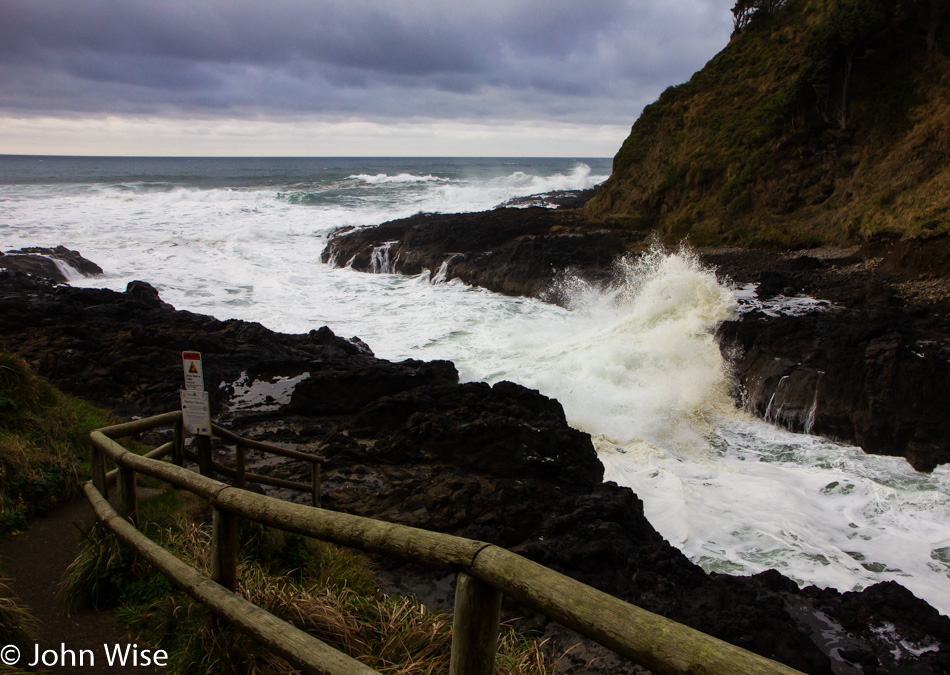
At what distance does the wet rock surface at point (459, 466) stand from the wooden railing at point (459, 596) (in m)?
2.32

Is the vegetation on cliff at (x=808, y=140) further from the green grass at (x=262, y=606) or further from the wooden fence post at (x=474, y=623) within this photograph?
the wooden fence post at (x=474, y=623)

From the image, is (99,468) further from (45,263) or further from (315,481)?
(45,263)

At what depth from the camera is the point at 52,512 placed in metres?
4.39

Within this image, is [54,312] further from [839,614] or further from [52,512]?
[839,614]

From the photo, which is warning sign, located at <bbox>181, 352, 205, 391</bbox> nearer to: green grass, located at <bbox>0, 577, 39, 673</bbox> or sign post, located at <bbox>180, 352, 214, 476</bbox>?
sign post, located at <bbox>180, 352, 214, 476</bbox>

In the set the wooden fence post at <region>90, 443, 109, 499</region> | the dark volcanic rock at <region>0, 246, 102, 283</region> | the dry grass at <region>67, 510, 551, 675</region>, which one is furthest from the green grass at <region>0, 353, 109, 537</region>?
the dark volcanic rock at <region>0, 246, 102, 283</region>

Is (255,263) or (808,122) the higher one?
Result: (808,122)

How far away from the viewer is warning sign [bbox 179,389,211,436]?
370cm

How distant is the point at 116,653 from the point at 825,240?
20156 millimetres

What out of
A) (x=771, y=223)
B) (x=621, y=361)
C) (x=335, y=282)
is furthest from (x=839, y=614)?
(x=335, y=282)

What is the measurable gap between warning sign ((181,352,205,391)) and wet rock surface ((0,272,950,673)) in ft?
7.52

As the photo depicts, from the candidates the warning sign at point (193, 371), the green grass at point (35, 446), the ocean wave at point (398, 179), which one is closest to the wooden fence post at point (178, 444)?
the warning sign at point (193, 371)

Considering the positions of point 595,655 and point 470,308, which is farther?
point 470,308

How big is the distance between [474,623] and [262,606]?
138 centimetres
